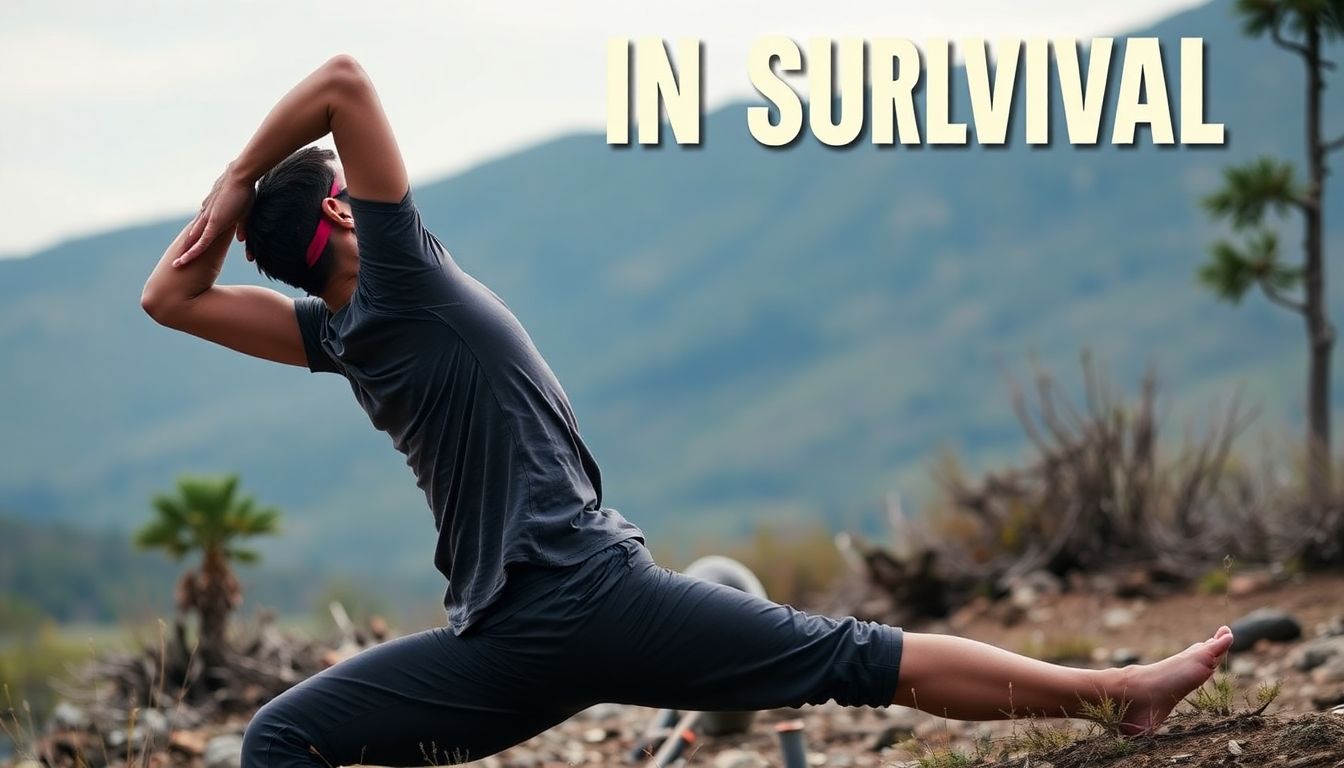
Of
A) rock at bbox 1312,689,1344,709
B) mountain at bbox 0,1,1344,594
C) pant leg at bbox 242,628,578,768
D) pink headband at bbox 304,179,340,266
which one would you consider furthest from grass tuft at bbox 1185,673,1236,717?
mountain at bbox 0,1,1344,594

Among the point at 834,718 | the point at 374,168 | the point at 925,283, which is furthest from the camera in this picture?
the point at 925,283

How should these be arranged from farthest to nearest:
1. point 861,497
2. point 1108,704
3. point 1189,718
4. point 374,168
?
point 861,497, point 1189,718, point 1108,704, point 374,168

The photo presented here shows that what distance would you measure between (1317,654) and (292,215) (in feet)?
13.9

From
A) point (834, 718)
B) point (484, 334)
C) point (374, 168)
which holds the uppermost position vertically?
point (374, 168)

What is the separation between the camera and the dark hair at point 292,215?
302 centimetres

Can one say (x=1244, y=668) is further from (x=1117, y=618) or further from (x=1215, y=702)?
(x=1215, y=702)

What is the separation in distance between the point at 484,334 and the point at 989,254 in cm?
19639

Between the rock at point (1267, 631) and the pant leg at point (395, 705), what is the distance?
13.8ft

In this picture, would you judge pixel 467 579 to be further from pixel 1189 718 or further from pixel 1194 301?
pixel 1194 301

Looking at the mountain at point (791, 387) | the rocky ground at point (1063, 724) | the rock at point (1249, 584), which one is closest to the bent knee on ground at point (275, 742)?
the rocky ground at point (1063, 724)

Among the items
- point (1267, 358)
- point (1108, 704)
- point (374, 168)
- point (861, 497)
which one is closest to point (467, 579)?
point (374, 168)

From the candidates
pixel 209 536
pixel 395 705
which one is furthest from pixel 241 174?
pixel 209 536

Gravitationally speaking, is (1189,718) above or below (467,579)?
below

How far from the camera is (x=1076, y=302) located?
565ft
